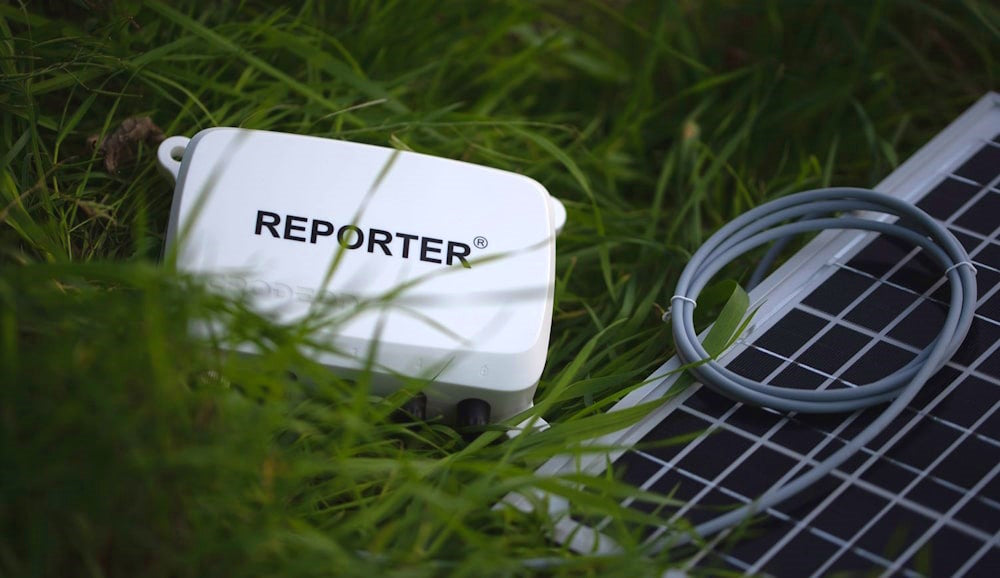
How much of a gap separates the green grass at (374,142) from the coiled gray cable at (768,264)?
135 mm

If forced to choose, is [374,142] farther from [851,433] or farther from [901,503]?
[901,503]

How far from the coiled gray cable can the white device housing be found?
0.25 meters

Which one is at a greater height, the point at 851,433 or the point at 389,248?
the point at 389,248

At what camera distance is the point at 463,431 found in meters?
1.46

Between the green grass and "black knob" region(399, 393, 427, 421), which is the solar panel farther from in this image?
"black knob" region(399, 393, 427, 421)

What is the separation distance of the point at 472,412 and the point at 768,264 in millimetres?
666

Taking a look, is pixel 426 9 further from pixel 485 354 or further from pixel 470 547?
pixel 470 547

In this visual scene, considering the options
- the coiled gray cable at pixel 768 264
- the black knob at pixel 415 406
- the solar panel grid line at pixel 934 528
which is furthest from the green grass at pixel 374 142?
the solar panel grid line at pixel 934 528

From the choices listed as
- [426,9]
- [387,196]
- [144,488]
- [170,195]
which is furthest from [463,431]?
[426,9]

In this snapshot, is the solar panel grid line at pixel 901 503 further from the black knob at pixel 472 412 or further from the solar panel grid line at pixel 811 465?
the black knob at pixel 472 412

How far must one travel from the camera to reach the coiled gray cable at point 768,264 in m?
1.30

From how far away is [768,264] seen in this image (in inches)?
68.6

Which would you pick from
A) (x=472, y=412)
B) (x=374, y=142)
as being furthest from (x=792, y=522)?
(x=374, y=142)

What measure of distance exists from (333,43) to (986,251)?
1309mm
